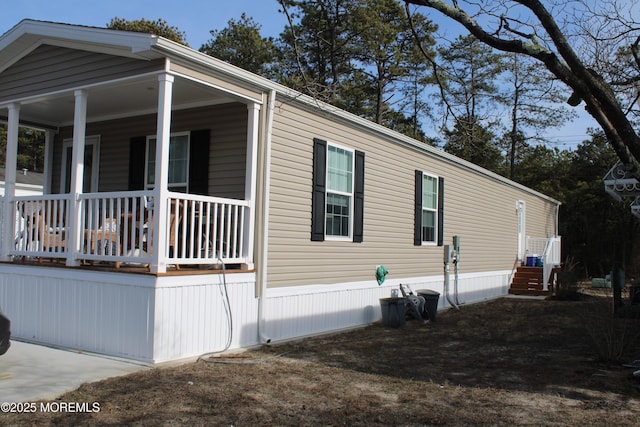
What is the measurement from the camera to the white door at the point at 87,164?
10.7m

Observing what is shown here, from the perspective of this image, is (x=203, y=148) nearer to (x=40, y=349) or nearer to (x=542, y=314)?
(x=40, y=349)

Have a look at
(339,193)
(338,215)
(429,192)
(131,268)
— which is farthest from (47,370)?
(429,192)

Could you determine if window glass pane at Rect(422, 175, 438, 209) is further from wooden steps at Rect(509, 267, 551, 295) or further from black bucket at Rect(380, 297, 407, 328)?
wooden steps at Rect(509, 267, 551, 295)

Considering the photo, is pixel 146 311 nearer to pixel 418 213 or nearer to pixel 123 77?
pixel 123 77

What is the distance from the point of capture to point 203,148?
29.9ft

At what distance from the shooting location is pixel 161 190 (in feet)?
22.1

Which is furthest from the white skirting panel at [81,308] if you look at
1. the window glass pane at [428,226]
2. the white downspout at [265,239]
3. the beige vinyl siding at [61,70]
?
the window glass pane at [428,226]

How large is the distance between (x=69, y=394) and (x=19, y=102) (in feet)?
17.3

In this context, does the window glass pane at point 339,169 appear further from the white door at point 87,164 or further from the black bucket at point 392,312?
the white door at point 87,164

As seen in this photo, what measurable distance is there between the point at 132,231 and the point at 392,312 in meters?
5.21

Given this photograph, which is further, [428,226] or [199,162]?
[428,226]

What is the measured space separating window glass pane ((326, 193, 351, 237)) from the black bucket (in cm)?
149

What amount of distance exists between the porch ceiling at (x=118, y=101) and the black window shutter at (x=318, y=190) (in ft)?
5.41

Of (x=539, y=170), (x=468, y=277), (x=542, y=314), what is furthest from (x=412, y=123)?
(x=542, y=314)
